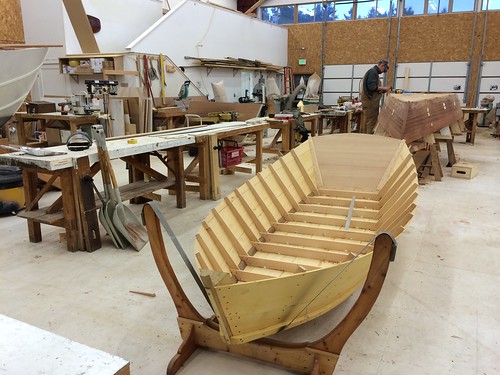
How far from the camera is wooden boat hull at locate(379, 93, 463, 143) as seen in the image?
565 cm

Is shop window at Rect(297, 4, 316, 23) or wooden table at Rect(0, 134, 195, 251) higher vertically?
shop window at Rect(297, 4, 316, 23)

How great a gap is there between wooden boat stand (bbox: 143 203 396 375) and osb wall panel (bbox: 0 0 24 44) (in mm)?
8110

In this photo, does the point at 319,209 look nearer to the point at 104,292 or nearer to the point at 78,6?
the point at 104,292

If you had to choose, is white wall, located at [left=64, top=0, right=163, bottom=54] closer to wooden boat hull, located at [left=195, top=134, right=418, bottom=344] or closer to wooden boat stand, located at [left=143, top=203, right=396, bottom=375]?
wooden boat hull, located at [left=195, top=134, right=418, bottom=344]

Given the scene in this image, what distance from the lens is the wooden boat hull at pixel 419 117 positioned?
18.5 ft

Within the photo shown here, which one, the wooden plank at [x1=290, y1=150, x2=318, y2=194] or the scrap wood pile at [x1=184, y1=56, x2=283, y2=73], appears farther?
the scrap wood pile at [x1=184, y1=56, x2=283, y2=73]

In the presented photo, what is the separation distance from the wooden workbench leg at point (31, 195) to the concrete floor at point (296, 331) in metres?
0.08

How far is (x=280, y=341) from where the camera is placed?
1865 mm

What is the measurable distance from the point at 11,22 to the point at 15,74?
120 inches

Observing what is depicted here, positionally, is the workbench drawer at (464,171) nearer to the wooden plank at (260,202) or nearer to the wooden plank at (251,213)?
the wooden plank at (260,202)

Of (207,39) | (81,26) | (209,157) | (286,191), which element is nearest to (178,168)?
(209,157)

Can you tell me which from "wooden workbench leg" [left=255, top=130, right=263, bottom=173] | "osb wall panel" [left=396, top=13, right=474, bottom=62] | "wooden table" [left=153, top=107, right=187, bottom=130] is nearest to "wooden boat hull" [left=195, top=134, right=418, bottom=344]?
"wooden workbench leg" [left=255, top=130, right=263, bottom=173]

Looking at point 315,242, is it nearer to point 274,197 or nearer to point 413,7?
point 274,197

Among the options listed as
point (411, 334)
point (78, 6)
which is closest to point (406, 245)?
point (411, 334)
